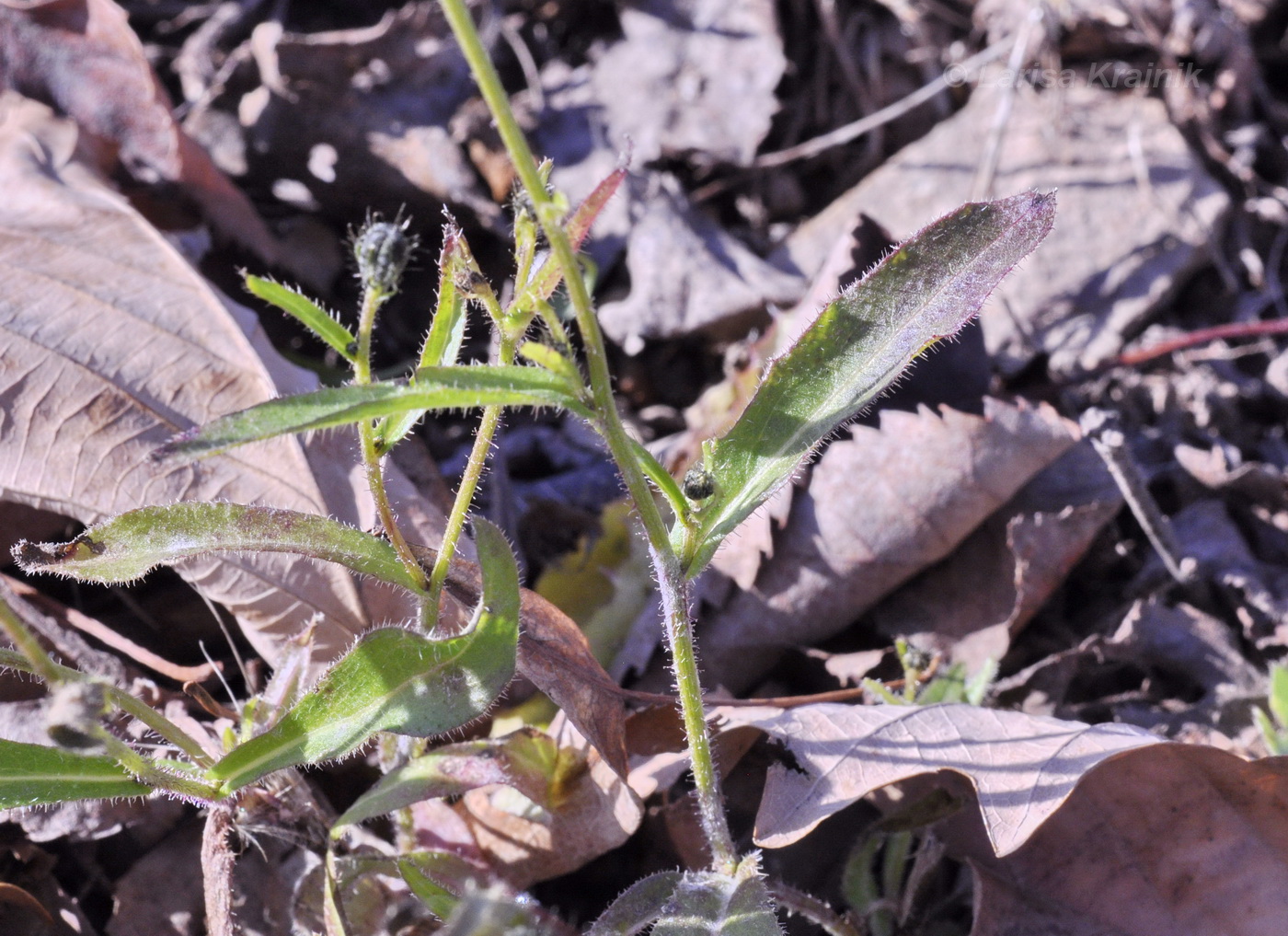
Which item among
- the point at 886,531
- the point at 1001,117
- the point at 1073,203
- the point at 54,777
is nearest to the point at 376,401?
the point at 54,777

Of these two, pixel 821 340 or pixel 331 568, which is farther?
pixel 331 568

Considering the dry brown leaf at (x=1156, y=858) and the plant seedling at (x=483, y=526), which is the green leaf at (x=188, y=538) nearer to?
the plant seedling at (x=483, y=526)

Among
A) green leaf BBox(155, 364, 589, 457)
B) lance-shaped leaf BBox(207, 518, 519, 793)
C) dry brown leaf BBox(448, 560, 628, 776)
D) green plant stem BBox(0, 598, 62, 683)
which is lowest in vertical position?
dry brown leaf BBox(448, 560, 628, 776)

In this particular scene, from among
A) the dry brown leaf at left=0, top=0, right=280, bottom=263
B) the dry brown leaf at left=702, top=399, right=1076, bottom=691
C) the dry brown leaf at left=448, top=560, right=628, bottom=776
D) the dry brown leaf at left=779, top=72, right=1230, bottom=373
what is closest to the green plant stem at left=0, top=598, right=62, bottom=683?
the dry brown leaf at left=448, top=560, right=628, bottom=776

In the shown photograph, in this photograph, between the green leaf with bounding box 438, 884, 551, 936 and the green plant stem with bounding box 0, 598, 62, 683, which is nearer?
the green leaf with bounding box 438, 884, 551, 936

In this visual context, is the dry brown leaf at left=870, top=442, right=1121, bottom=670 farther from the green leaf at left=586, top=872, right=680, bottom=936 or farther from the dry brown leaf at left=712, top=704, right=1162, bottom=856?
the green leaf at left=586, top=872, right=680, bottom=936

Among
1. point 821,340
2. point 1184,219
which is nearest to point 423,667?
point 821,340

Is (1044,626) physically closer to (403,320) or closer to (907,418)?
(907,418)
